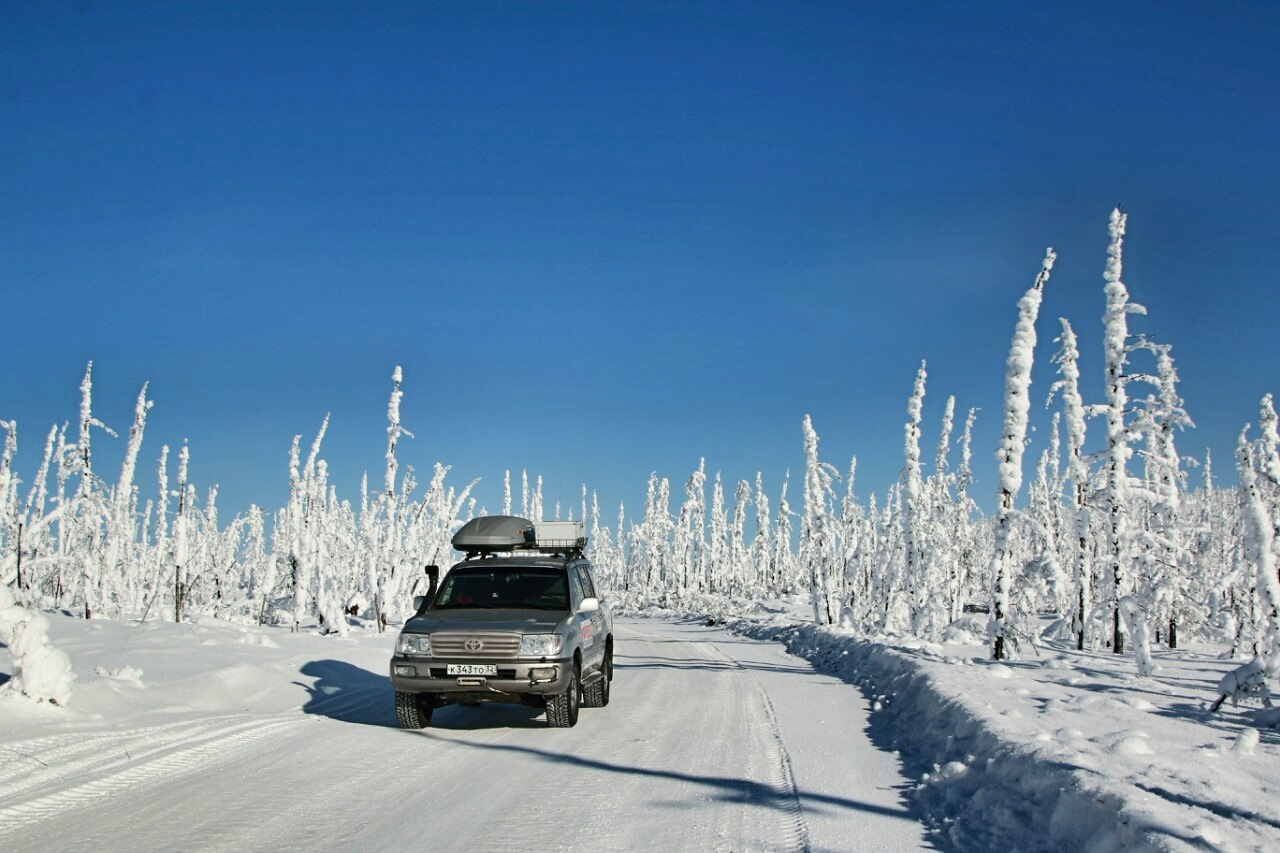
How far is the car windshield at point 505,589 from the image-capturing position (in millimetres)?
12133

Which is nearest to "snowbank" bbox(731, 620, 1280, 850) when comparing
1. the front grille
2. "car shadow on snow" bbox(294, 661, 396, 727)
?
the front grille

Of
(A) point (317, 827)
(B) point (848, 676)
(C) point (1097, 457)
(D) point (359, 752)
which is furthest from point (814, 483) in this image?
(A) point (317, 827)

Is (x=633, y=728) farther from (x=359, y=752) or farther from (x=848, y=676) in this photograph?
(x=848, y=676)

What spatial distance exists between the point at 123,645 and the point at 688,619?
44.2 metres

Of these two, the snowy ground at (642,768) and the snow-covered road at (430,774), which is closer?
the snowy ground at (642,768)

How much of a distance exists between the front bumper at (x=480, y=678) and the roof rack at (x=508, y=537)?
313 centimetres

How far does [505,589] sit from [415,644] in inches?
70.5

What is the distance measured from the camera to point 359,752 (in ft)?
31.2

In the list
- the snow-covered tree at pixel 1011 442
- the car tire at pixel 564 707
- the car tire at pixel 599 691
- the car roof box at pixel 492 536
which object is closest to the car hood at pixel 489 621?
the car tire at pixel 564 707

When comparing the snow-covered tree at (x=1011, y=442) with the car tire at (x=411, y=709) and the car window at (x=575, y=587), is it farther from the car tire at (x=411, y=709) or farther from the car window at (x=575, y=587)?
the car tire at (x=411, y=709)

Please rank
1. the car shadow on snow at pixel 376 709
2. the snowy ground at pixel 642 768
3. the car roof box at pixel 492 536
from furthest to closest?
the car roof box at pixel 492 536 < the car shadow on snow at pixel 376 709 < the snowy ground at pixel 642 768

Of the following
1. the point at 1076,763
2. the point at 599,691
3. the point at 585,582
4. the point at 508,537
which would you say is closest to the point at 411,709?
the point at 599,691

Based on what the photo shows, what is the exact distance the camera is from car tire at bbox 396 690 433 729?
10.9 metres

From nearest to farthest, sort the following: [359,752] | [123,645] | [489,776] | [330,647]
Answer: [489,776], [359,752], [123,645], [330,647]
